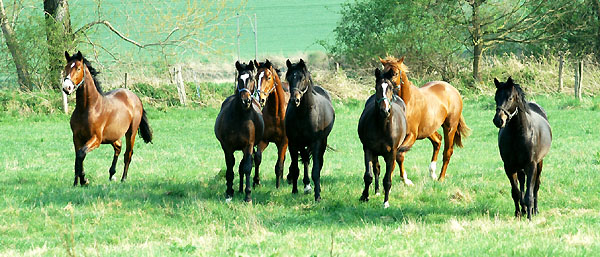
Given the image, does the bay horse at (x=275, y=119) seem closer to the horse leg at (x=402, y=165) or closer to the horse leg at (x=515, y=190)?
the horse leg at (x=402, y=165)

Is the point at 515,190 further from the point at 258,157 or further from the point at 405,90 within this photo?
the point at 258,157

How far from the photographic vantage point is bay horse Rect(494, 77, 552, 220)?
8.12 metres

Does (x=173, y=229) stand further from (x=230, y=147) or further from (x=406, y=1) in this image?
(x=406, y=1)

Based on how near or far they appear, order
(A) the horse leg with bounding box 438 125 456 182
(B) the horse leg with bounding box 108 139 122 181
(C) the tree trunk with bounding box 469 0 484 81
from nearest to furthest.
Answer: (B) the horse leg with bounding box 108 139 122 181 → (A) the horse leg with bounding box 438 125 456 182 → (C) the tree trunk with bounding box 469 0 484 81

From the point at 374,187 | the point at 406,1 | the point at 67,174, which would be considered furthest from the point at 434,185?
the point at 406,1

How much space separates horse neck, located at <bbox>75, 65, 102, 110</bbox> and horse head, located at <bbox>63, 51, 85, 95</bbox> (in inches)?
4.9

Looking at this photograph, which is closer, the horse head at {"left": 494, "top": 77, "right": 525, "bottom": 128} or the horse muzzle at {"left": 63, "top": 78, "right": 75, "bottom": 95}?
the horse head at {"left": 494, "top": 77, "right": 525, "bottom": 128}

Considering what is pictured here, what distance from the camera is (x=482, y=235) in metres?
7.22

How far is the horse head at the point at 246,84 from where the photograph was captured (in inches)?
379

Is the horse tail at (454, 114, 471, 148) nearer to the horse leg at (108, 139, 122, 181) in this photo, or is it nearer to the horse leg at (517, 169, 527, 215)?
the horse leg at (517, 169, 527, 215)

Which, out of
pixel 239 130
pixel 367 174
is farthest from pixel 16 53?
pixel 367 174

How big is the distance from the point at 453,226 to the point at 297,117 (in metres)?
3.24

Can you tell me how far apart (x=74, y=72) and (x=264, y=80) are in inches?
123

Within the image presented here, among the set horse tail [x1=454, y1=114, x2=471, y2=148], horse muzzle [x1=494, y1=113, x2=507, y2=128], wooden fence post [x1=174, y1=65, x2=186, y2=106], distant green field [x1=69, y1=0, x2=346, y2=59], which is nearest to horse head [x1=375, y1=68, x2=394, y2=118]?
horse muzzle [x1=494, y1=113, x2=507, y2=128]
